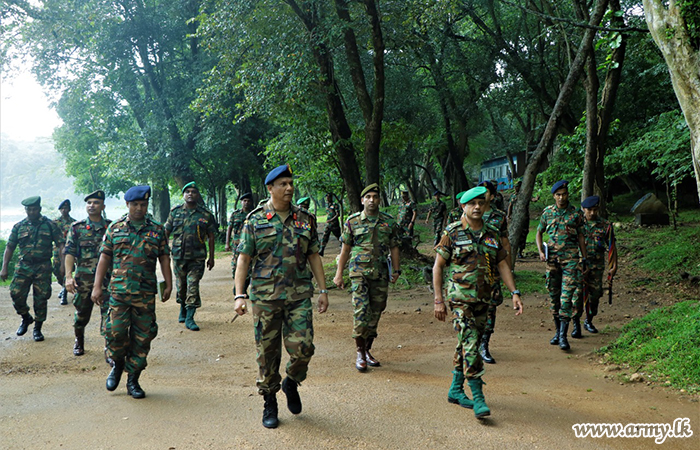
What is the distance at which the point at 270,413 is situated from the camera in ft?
14.3

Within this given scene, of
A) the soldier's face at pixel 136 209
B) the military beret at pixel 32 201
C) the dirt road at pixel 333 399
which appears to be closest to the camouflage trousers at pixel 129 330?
the dirt road at pixel 333 399

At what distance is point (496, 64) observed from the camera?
20547mm

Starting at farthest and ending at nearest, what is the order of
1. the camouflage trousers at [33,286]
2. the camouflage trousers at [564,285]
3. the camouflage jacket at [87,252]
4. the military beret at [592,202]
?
the camouflage trousers at [33,286], the military beret at [592,202], the camouflage trousers at [564,285], the camouflage jacket at [87,252]

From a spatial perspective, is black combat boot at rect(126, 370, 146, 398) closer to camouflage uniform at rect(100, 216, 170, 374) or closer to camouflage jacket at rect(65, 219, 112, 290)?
camouflage uniform at rect(100, 216, 170, 374)

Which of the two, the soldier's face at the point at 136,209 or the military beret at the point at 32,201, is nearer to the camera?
the soldier's face at the point at 136,209

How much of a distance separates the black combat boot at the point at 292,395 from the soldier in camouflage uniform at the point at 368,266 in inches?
64.1

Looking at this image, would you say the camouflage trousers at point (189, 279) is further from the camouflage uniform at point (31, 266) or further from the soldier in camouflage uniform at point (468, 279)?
the soldier in camouflage uniform at point (468, 279)

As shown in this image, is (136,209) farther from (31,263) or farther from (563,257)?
(563,257)

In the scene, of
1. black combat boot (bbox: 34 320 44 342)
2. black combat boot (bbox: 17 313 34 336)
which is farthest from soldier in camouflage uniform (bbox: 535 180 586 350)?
black combat boot (bbox: 17 313 34 336)

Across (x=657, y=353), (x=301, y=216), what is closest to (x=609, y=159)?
(x=657, y=353)

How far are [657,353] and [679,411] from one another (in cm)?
140

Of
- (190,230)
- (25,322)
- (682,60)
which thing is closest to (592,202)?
(682,60)

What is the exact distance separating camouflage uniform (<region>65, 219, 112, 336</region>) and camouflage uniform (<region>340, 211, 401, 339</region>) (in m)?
3.28

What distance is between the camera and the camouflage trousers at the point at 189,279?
28.2 feet
